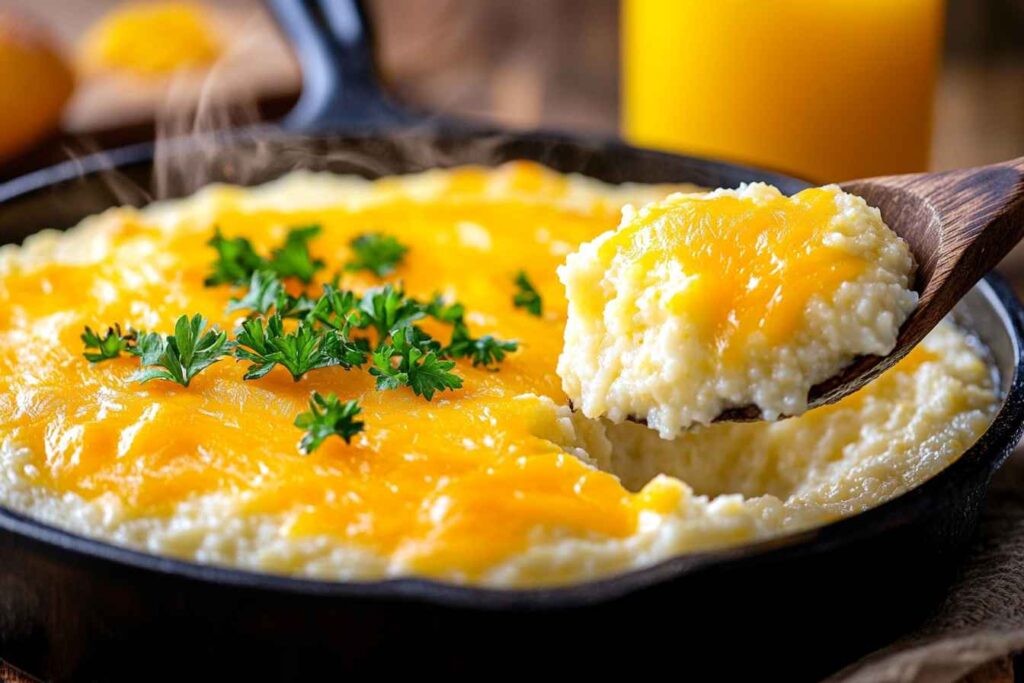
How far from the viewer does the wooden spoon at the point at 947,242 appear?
2.53 m

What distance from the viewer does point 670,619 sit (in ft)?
7.11

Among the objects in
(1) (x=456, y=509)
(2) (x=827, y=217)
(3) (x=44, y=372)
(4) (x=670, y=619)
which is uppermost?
(2) (x=827, y=217)

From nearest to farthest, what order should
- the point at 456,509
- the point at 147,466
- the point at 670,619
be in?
the point at 670,619
the point at 456,509
the point at 147,466

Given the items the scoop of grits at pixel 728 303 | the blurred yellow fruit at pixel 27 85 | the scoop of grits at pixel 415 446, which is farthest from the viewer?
the blurred yellow fruit at pixel 27 85

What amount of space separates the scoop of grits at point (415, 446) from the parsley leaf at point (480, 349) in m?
0.03

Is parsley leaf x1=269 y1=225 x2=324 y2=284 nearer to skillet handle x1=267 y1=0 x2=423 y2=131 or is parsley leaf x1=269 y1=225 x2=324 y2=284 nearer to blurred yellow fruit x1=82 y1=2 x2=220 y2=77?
skillet handle x1=267 y1=0 x2=423 y2=131

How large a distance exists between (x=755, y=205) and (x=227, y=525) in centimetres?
121

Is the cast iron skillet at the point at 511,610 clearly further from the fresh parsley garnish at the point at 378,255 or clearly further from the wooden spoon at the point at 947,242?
the fresh parsley garnish at the point at 378,255

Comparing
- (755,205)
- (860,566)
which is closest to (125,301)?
(755,205)

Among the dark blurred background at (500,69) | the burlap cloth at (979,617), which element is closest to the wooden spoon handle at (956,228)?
the burlap cloth at (979,617)

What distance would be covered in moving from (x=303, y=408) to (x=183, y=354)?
0.31 m

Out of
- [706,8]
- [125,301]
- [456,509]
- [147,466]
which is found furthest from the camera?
[706,8]

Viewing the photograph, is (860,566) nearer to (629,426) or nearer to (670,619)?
(670,619)

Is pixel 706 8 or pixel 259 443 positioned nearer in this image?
pixel 259 443
